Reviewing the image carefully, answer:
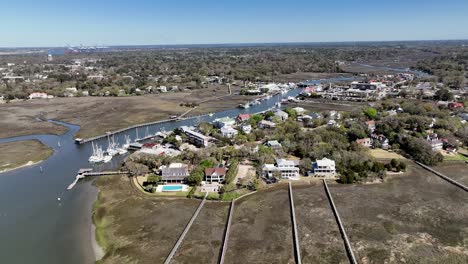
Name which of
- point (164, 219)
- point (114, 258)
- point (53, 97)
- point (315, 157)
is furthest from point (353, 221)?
point (53, 97)

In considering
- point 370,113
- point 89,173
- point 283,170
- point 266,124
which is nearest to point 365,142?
point 370,113

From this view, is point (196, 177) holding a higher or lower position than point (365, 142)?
lower

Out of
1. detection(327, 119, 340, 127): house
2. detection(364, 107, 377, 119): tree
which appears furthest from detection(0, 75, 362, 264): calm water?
detection(364, 107, 377, 119): tree

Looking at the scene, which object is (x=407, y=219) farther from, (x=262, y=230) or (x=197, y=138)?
(x=197, y=138)

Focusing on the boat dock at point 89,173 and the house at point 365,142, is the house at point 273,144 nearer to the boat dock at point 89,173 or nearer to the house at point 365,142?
the house at point 365,142

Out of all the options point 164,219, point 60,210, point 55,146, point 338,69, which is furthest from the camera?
point 338,69

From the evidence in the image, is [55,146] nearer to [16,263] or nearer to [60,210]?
[60,210]
